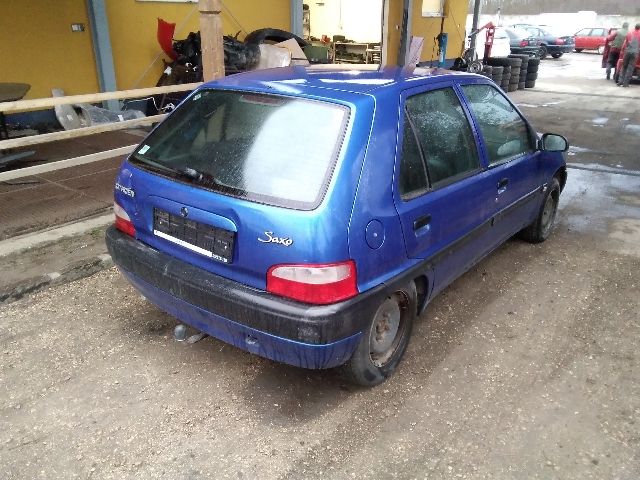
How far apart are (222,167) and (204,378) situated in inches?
48.6

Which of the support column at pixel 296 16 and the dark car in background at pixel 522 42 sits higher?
the support column at pixel 296 16

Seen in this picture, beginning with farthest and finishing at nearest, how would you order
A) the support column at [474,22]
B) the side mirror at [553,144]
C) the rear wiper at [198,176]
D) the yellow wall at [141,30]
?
the support column at [474,22] → the yellow wall at [141,30] → the side mirror at [553,144] → the rear wiper at [198,176]

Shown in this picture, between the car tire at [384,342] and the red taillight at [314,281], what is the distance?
1.10 ft

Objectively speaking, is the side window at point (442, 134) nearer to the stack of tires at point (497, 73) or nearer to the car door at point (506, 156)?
the car door at point (506, 156)

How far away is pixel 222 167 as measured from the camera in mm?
2682

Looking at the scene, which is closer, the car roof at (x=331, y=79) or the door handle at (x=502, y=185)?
the car roof at (x=331, y=79)

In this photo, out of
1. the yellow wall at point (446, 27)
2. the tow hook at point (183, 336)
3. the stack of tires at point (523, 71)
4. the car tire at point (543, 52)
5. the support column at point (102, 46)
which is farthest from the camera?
the car tire at point (543, 52)

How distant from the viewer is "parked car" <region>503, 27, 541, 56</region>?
79.4 ft

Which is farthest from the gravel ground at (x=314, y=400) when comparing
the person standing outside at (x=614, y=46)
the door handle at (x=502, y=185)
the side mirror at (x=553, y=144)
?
the person standing outside at (x=614, y=46)

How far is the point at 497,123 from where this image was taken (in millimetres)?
3846

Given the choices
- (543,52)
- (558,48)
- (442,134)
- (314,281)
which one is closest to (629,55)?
(543,52)

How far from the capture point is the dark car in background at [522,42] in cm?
2422

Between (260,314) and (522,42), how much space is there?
26114 millimetres

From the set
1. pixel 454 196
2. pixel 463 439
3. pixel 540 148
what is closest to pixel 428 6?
pixel 540 148
